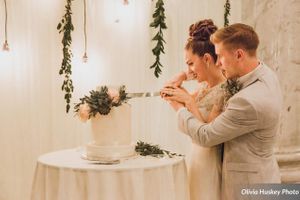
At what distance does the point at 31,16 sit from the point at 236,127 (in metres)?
2.04

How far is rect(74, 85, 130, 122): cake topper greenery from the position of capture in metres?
2.30

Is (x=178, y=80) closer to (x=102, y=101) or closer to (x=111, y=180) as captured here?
(x=102, y=101)

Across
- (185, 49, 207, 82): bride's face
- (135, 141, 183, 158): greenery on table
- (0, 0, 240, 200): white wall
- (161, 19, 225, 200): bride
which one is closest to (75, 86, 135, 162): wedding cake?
(135, 141, 183, 158): greenery on table

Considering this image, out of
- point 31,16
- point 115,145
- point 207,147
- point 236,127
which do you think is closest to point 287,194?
point 236,127

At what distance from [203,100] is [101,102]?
0.52 m

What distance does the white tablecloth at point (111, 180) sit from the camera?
2.15m

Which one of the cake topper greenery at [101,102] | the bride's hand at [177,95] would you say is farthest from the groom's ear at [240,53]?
the cake topper greenery at [101,102]

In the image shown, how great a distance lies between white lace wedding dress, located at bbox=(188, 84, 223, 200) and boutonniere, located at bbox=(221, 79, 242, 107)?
2.5 inches

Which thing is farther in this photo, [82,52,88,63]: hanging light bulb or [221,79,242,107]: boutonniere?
[82,52,88,63]: hanging light bulb

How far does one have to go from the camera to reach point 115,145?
2.32 m

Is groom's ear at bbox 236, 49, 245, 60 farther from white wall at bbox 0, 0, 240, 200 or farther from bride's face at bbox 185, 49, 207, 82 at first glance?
white wall at bbox 0, 0, 240, 200

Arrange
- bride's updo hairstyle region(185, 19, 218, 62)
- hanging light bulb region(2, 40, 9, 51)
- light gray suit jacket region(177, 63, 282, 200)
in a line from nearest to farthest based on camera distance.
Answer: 1. light gray suit jacket region(177, 63, 282, 200)
2. bride's updo hairstyle region(185, 19, 218, 62)
3. hanging light bulb region(2, 40, 9, 51)

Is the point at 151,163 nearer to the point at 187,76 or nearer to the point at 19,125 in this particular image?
the point at 187,76

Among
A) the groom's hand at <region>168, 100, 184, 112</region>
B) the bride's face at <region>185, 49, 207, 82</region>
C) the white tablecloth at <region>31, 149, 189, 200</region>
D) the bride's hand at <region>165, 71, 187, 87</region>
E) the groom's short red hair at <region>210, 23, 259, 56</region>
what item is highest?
the groom's short red hair at <region>210, 23, 259, 56</region>
